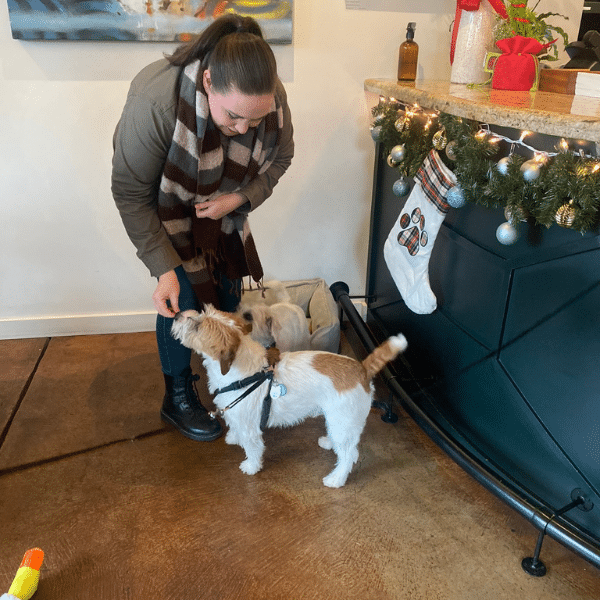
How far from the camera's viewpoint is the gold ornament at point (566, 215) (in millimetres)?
1340

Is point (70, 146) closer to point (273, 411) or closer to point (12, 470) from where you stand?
point (12, 470)

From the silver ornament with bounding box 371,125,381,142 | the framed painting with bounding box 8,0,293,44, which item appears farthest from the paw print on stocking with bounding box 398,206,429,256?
the framed painting with bounding box 8,0,293,44

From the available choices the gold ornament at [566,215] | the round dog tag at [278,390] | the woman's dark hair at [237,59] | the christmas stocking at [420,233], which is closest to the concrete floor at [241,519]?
the round dog tag at [278,390]

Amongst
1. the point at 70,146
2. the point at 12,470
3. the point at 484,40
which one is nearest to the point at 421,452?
the point at 12,470

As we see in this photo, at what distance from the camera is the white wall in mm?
2387

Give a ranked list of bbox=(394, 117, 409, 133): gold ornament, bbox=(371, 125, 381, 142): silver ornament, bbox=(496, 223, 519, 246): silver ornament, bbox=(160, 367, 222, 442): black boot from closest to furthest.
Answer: bbox=(496, 223, 519, 246): silver ornament → bbox=(394, 117, 409, 133): gold ornament → bbox=(160, 367, 222, 442): black boot → bbox=(371, 125, 381, 142): silver ornament

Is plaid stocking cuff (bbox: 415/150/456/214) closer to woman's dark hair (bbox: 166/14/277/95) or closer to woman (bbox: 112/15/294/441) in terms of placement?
woman (bbox: 112/15/294/441)

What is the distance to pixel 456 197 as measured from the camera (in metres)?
1.70

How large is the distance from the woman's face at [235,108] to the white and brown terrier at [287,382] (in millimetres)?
605

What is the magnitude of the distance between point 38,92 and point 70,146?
258mm

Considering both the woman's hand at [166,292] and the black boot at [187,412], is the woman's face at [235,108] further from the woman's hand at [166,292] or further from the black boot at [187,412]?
the black boot at [187,412]

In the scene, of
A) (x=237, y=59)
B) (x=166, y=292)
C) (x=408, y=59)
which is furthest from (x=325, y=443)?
(x=408, y=59)

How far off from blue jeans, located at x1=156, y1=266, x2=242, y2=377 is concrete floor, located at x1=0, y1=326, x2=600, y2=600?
1.02ft

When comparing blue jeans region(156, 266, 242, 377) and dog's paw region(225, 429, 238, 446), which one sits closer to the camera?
blue jeans region(156, 266, 242, 377)
